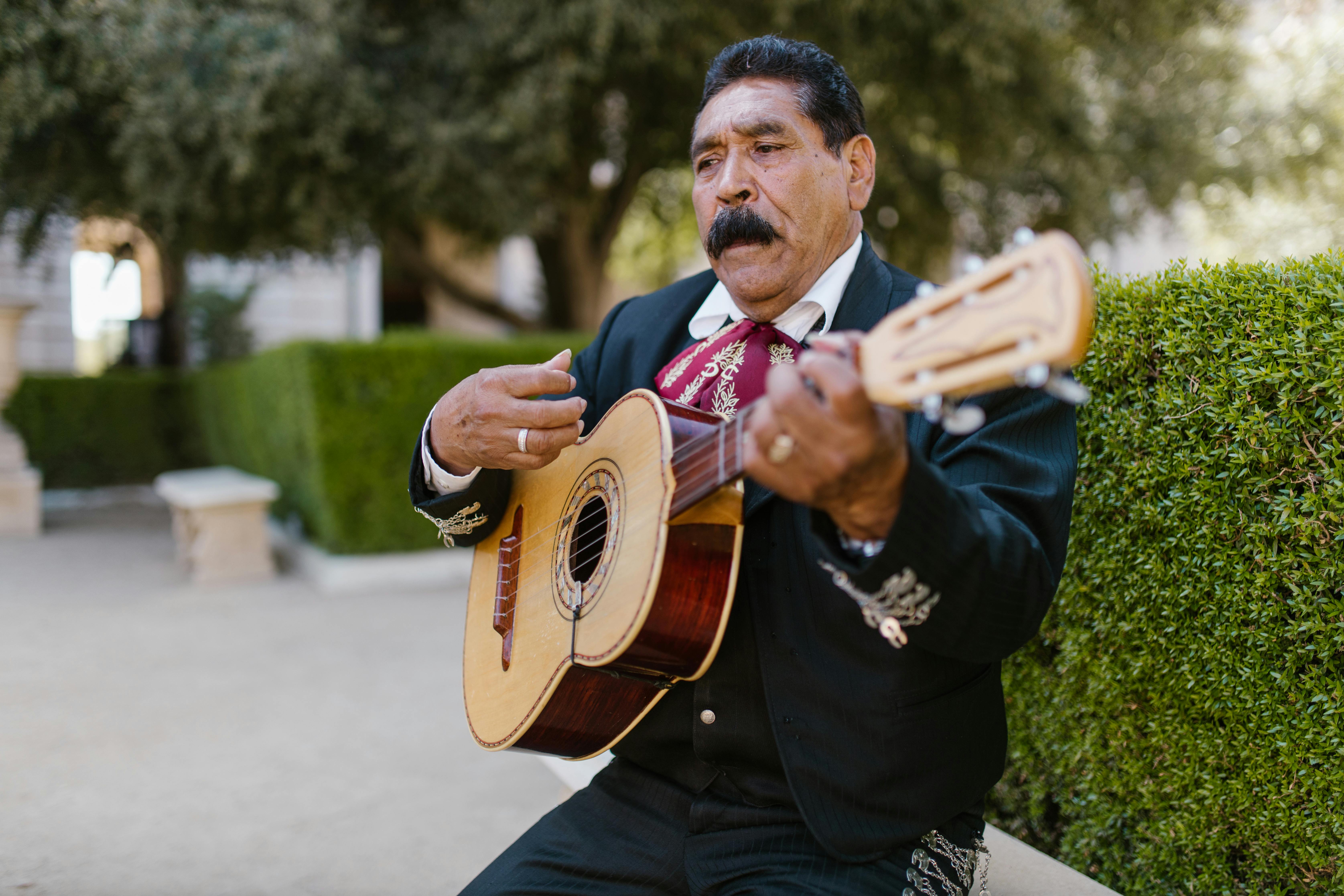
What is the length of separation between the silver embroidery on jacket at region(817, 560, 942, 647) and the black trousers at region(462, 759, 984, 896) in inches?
20.9

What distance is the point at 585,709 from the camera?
1896mm

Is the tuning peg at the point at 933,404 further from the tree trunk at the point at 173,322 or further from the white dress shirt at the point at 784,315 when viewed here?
the tree trunk at the point at 173,322

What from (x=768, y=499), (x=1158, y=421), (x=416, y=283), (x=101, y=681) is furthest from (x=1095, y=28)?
(x=416, y=283)

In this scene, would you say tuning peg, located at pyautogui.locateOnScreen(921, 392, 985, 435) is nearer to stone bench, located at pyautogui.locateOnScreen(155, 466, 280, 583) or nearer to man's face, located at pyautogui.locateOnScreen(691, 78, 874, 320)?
man's face, located at pyautogui.locateOnScreen(691, 78, 874, 320)

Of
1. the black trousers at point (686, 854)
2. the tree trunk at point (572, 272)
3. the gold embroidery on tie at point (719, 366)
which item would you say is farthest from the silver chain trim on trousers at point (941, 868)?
the tree trunk at point (572, 272)

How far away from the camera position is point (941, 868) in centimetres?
175

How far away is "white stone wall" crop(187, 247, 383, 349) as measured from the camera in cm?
1539

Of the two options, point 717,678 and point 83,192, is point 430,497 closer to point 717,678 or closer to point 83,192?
point 717,678

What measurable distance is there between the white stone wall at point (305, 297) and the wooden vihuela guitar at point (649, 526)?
1324 cm

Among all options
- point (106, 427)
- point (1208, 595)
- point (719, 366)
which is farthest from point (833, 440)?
point (106, 427)

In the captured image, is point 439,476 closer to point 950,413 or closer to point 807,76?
point 807,76

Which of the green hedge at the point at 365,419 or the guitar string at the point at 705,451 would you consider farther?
the green hedge at the point at 365,419

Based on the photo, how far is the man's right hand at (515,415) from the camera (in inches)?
78.9

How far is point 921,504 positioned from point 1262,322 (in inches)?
42.7
